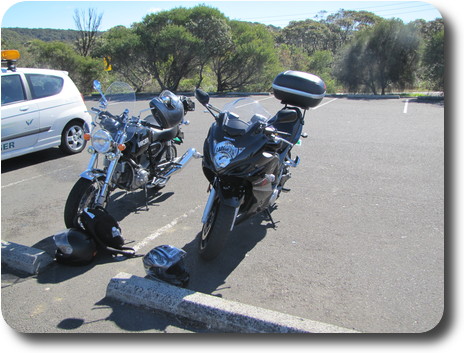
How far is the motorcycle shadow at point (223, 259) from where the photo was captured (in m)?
3.70

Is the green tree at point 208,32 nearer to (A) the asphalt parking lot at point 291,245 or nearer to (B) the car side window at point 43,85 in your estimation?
(B) the car side window at point 43,85

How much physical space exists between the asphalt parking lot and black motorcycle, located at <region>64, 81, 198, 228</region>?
0.46 m

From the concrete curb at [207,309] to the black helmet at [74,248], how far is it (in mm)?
584

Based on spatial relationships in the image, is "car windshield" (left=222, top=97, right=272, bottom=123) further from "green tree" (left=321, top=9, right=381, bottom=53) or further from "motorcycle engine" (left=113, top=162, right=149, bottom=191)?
"green tree" (left=321, top=9, right=381, bottom=53)

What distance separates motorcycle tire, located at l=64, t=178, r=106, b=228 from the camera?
4.34 meters

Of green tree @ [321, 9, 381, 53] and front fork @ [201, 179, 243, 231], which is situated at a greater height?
green tree @ [321, 9, 381, 53]

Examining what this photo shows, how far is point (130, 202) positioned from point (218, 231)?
2329 mm

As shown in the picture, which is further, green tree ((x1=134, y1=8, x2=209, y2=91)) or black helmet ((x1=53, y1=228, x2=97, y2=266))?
green tree ((x1=134, y1=8, x2=209, y2=91))

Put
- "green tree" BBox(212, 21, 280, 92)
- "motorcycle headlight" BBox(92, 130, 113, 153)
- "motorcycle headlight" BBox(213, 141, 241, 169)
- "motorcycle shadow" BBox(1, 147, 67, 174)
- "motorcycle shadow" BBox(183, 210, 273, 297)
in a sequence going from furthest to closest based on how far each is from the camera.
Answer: "green tree" BBox(212, 21, 280, 92) → "motorcycle shadow" BBox(1, 147, 67, 174) → "motorcycle headlight" BBox(92, 130, 113, 153) → "motorcycle headlight" BBox(213, 141, 241, 169) → "motorcycle shadow" BBox(183, 210, 273, 297)

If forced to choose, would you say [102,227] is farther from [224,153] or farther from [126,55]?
[126,55]

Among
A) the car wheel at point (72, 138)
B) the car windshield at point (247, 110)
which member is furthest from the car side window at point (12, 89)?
the car windshield at point (247, 110)

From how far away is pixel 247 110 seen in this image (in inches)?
179

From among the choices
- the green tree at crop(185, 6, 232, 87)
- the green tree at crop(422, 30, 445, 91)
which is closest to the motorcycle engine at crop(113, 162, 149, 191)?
the green tree at crop(185, 6, 232, 87)

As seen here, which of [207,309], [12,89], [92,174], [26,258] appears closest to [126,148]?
[92,174]
